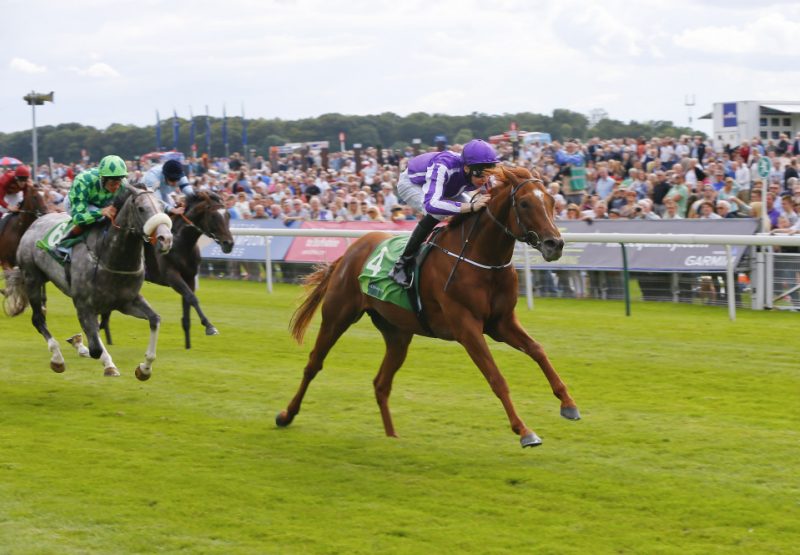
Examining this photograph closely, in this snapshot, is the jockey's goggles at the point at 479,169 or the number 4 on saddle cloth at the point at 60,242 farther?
the number 4 on saddle cloth at the point at 60,242

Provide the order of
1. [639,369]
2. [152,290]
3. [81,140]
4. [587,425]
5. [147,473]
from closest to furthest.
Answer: [147,473]
[587,425]
[639,369]
[152,290]
[81,140]

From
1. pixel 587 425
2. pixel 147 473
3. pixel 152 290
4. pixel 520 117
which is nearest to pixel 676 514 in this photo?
pixel 587 425

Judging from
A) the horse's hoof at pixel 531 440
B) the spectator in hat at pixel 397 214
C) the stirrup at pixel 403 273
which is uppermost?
the stirrup at pixel 403 273

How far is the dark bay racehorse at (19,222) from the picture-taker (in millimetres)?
11414

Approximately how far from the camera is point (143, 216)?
762 cm

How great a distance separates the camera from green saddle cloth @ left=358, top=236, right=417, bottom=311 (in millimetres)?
6422

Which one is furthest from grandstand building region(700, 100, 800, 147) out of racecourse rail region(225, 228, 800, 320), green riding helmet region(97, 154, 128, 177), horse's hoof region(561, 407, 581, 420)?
horse's hoof region(561, 407, 581, 420)

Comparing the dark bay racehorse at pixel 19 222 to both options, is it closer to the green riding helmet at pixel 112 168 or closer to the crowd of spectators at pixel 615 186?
the crowd of spectators at pixel 615 186

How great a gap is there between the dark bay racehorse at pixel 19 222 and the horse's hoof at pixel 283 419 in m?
5.64

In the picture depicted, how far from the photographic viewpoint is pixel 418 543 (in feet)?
14.6

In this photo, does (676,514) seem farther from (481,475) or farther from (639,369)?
(639,369)

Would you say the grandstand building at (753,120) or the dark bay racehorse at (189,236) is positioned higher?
the grandstand building at (753,120)

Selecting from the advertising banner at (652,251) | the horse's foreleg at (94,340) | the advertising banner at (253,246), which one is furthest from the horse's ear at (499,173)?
the advertising banner at (253,246)

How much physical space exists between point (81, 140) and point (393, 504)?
41.6 m
